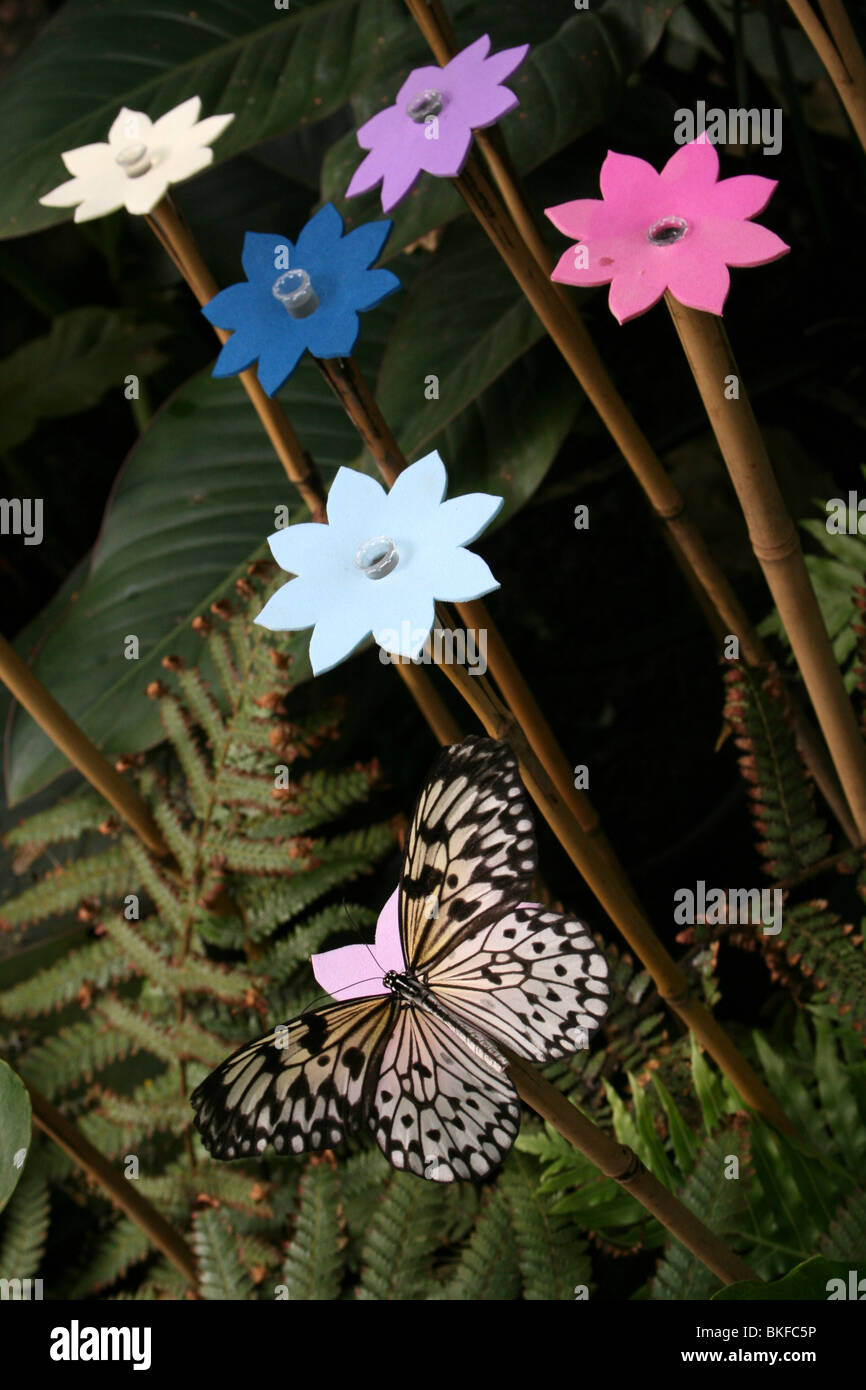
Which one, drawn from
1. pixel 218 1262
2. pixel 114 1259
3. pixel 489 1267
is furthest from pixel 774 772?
pixel 114 1259

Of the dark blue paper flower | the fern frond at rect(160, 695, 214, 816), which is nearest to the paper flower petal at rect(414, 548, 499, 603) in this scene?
the dark blue paper flower

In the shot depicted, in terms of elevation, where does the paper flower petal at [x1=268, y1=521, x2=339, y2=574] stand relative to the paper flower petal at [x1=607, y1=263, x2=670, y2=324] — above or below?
below

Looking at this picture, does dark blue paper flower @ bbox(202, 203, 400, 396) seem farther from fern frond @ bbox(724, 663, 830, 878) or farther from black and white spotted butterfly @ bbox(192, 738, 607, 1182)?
fern frond @ bbox(724, 663, 830, 878)

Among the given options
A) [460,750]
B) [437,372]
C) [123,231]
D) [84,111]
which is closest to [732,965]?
[437,372]

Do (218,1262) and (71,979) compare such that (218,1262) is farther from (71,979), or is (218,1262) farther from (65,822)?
(65,822)

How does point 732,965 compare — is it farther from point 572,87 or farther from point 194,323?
point 194,323

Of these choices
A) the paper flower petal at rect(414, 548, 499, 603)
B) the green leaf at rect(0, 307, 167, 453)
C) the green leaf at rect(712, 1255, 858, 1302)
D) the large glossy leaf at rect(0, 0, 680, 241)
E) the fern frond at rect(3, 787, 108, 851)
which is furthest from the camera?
the green leaf at rect(0, 307, 167, 453)
